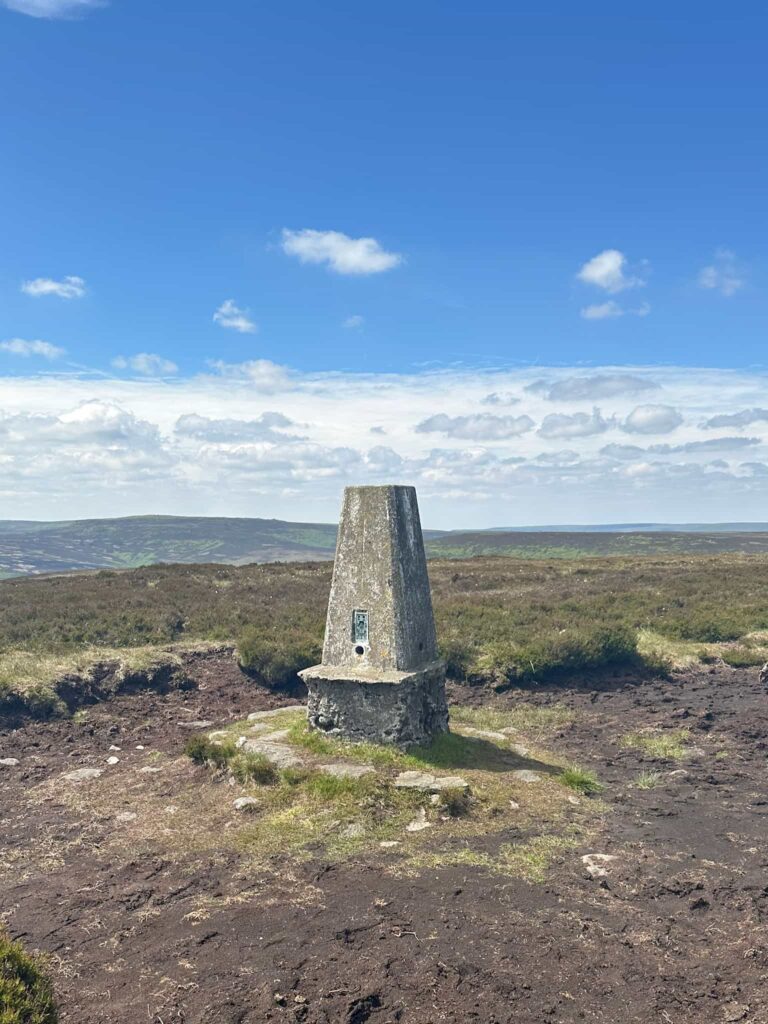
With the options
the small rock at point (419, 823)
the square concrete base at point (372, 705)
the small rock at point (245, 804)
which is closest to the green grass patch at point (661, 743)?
the square concrete base at point (372, 705)

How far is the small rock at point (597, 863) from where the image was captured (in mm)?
8641

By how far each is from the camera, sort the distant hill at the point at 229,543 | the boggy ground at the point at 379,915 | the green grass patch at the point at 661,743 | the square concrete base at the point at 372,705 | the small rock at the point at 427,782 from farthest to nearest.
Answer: the distant hill at the point at 229,543
the green grass patch at the point at 661,743
the square concrete base at the point at 372,705
the small rock at the point at 427,782
the boggy ground at the point at 379,915

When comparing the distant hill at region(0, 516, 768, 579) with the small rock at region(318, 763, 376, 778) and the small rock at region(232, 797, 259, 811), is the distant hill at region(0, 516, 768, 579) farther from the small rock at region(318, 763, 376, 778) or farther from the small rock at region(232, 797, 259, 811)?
the small rock at region(232, 797, 259, 811)

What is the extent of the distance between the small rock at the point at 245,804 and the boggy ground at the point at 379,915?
0.13 metres

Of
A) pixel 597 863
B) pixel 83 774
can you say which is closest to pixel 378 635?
pixel 597 863

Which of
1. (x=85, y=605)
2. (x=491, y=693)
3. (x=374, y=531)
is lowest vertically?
(x=491, y=693)

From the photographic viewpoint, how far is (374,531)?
41.1 feet

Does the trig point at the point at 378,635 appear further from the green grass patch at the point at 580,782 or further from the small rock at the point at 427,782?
the green grass patch at the point at 580,782

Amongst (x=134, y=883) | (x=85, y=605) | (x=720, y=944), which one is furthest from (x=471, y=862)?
(x=85, y=605)

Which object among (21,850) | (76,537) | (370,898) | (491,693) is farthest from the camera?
(76,537)

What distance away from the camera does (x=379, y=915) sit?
7.55m

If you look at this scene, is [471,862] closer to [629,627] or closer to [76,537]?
[629,627]

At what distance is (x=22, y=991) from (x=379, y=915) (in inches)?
142

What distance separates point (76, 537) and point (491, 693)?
16245 cm
